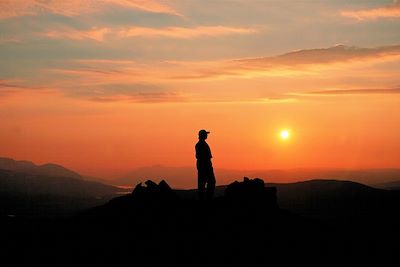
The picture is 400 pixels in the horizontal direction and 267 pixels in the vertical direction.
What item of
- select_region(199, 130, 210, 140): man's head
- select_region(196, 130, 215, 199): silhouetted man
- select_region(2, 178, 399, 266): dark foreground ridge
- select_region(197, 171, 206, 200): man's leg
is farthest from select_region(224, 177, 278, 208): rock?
select_region(199, 130, 210, 140): man's head

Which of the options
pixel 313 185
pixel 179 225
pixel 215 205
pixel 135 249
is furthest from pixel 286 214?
pixel 313 185

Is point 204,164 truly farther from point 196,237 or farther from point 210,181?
point 196,237

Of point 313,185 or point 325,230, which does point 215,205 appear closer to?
point 325,230

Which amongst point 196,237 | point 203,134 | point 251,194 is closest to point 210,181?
point 203,134

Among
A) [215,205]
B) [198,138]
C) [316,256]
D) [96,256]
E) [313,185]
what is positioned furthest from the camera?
[313,185]

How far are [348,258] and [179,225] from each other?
8.38 meters

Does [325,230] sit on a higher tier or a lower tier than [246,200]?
lower

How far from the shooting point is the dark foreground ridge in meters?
22.1

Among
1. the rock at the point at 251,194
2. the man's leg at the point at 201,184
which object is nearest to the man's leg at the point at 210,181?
the man's leg at the point at 201,184

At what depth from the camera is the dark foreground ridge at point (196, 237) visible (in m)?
22.1

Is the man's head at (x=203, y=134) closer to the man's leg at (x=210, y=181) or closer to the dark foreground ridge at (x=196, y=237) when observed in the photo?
the man's leg at (x=210, y=181)

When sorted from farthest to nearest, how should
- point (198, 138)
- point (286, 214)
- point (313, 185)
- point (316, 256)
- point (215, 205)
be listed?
1. point (313, 185)
2. point (286, 214)
3. point (215, 205)
4. point (198, 138)
5. point (316, 256)

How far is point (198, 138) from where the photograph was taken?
25812 mm

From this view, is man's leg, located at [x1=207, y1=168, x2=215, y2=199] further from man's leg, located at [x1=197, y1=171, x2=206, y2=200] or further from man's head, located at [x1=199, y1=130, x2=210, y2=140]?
man's head, located at [x1=199, y1=130, x2=210, y2=140]
